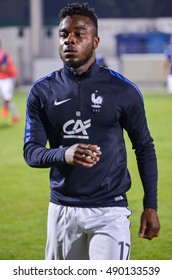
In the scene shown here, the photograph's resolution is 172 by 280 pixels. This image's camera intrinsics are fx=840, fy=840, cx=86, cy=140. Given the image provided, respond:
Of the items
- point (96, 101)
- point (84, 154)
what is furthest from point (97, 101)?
point (84, 154)

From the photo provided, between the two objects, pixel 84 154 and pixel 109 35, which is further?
pixel 109 35

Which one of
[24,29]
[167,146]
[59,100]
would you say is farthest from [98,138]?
[24,29]

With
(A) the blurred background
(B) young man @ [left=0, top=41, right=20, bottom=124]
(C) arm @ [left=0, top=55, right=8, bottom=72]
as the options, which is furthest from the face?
(A) the blurred background

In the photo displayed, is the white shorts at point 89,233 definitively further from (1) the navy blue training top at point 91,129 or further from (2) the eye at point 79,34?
(2) the eye at point 79,34

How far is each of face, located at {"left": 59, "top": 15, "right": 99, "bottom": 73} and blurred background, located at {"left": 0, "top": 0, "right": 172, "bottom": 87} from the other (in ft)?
105

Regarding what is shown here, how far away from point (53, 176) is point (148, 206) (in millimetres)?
577

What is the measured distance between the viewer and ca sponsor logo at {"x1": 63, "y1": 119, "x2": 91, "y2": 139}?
15.5 feet

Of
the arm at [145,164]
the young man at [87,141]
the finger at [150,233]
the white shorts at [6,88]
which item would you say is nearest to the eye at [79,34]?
the young man at [87,141]

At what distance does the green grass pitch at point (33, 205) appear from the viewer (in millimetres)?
8344

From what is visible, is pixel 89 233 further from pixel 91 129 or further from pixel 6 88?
pixel 6 88

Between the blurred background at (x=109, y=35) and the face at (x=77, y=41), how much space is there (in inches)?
1255

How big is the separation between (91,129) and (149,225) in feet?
2.12

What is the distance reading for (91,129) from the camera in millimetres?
4746

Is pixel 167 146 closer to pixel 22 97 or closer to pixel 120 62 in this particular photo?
pixel 22 97
